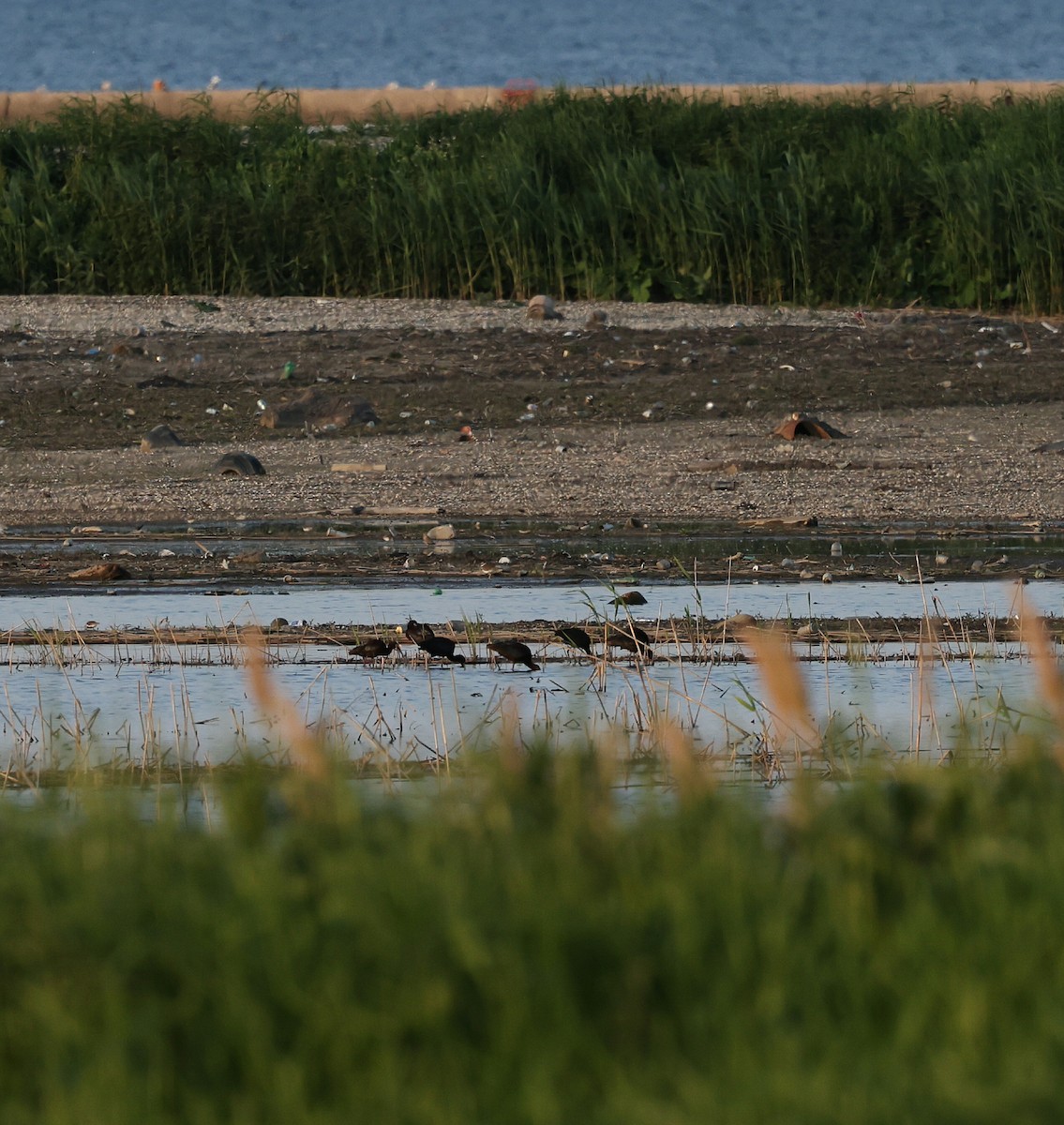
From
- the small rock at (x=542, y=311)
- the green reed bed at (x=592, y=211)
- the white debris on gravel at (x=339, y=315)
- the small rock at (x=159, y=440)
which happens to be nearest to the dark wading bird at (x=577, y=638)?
the small rock at (x=159, y=440)

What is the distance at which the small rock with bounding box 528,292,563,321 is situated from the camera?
62.6ft

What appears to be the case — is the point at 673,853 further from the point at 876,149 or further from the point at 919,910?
the point at 876,149

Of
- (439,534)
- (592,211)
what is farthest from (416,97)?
(439,534)

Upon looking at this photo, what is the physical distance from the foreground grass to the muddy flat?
643 cm

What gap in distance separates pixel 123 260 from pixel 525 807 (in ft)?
59.1

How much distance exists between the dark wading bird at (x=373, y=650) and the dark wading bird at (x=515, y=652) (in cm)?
37

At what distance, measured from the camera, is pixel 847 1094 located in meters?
3.04

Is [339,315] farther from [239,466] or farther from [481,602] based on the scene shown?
[481,602]

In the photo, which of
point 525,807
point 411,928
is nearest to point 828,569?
point 525,807

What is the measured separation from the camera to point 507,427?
1538cm

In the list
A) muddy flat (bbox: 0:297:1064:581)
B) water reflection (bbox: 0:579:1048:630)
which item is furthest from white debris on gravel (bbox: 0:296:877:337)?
water reflection (bbox: 0:579:1048:630)

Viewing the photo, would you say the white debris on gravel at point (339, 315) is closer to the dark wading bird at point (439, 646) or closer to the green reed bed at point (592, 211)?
the green reed bed at point (592, 211)

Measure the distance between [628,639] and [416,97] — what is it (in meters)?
23.2

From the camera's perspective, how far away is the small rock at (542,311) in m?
19.1
